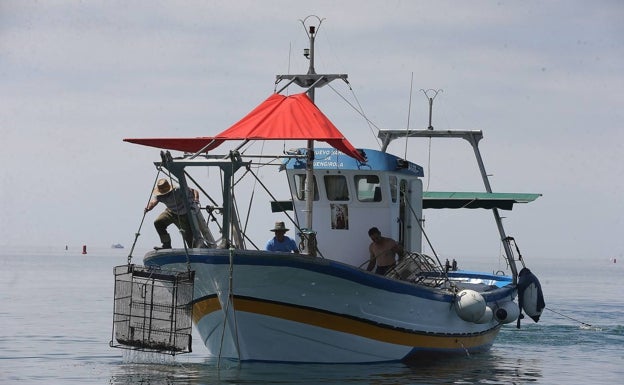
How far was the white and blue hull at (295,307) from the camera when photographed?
17.1m

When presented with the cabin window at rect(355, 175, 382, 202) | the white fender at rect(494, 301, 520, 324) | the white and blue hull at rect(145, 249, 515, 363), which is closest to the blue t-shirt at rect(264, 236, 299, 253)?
the white and blue hull at rect(145, 249, 515, 363)

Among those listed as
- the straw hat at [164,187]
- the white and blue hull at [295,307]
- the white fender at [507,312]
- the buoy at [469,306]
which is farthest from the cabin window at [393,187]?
the straw hat at [164,187]

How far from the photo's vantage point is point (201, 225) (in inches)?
693

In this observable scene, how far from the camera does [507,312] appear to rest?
72.7ft

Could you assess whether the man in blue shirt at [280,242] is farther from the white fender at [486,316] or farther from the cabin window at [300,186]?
the white fender at [486,316]

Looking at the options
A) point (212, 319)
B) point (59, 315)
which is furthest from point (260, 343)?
point (59, 315)

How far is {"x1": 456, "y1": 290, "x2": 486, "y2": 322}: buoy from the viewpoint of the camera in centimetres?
1986

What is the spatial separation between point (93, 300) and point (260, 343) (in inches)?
1083

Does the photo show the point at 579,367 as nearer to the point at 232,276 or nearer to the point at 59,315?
the point at 232,276

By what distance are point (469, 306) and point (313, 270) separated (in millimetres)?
3829

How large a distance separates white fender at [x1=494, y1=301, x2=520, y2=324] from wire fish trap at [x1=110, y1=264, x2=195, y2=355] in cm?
707

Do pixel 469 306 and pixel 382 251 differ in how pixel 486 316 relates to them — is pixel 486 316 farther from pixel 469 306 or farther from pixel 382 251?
pixel 382 251

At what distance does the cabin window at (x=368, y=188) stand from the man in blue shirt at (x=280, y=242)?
249 centimetres

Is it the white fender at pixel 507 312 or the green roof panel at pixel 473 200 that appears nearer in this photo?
the white fender at pixel 507 312
